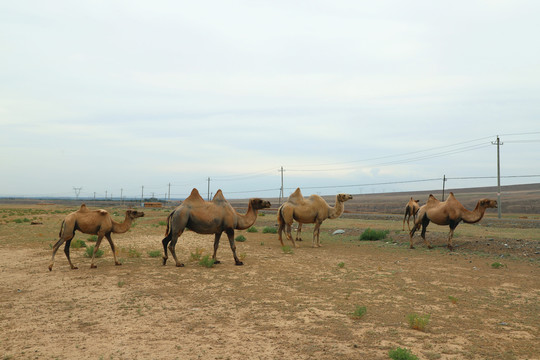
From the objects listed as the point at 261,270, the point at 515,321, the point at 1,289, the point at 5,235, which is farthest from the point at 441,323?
the point at 5,235

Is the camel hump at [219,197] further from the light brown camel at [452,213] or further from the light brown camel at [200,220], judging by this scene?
the light brown camel at [452,213]

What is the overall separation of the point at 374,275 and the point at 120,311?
21.4ft

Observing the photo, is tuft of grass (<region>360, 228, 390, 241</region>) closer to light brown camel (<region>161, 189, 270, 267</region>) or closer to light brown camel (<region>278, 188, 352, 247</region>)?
light brown camel (<region>278, 188, 352, 247</region>)

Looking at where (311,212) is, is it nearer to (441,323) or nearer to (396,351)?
(441,323)

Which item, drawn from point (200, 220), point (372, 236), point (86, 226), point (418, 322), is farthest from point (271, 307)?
point (372, 236)

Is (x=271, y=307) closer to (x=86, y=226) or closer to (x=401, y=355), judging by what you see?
(x=401, y=355)

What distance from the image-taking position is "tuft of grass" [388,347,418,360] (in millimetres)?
4974

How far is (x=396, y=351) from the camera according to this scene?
16.8 ft

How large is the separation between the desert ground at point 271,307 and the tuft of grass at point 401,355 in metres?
0.21

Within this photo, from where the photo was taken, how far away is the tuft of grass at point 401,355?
4.97 metres

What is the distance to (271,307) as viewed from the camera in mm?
7512

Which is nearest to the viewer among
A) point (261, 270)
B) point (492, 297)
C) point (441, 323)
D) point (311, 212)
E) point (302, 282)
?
point (441, 323)

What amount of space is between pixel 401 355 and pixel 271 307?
300 centimetres

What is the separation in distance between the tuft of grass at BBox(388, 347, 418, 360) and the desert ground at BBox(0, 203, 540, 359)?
0.21 metres
